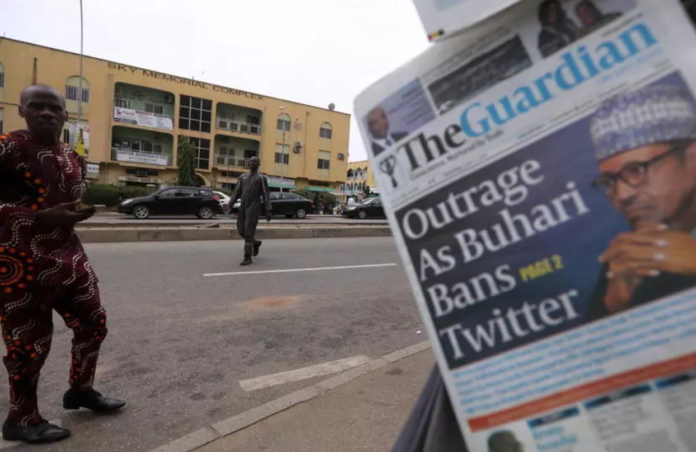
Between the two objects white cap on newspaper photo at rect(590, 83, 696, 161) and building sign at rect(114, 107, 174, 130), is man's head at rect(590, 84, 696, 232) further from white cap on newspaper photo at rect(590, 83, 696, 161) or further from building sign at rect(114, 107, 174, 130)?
building sign at rect(114, 107, 174, 130)

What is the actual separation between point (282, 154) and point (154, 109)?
12297 millimetres

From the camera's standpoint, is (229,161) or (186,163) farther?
(229,161)

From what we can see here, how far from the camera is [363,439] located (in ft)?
7.61

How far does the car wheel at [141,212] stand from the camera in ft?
63.7

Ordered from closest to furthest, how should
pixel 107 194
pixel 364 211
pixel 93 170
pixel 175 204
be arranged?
1. pixel 175 204
2. pixel 364 211
3. pixel 107 194
4. pixel 93 170

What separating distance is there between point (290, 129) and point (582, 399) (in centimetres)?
4627

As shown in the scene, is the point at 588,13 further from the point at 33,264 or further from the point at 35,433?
the point at 35,433

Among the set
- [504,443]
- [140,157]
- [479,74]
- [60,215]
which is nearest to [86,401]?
[60,215]

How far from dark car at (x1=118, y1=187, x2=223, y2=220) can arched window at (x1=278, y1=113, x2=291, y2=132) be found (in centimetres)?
2531

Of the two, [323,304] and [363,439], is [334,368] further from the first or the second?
[323,304]

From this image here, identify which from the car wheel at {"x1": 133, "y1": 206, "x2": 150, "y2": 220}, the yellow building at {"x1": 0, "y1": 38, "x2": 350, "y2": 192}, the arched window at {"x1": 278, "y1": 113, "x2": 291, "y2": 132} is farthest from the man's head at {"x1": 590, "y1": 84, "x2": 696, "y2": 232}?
the arched window at {"x1": 278, "y1": 113, "x2": 291, "y2": 132}

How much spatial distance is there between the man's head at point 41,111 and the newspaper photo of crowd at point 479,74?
211 cm

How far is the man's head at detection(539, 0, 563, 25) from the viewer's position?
0.77 m

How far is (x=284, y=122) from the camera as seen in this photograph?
4509 cm
